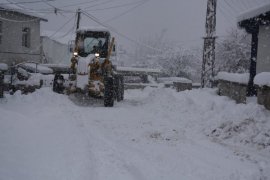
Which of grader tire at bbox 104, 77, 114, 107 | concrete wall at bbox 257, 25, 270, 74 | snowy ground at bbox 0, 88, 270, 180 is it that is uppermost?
concrete wall at bbox 257, 25, 270, 74

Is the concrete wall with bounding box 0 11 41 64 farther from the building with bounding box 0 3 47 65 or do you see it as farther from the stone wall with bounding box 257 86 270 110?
the stone wall with bounding box 257 86 270 110

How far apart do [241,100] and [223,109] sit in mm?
2332

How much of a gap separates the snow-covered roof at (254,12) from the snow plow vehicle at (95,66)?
5.55m

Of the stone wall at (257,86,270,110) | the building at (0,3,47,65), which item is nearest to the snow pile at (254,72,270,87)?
the stone wall at (257,86,270,110)

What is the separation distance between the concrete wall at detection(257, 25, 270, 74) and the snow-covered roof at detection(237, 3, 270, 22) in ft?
2.85

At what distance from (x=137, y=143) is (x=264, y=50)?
8559 millimetres

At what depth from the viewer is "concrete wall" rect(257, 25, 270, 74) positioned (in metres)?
13.8

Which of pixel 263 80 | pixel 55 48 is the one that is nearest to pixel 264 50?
pixel 263 80

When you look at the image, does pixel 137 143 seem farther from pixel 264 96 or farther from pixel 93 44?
pixel 93 44

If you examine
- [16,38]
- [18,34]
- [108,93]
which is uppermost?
[18,34]

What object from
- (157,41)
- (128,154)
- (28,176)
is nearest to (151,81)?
(128,154)

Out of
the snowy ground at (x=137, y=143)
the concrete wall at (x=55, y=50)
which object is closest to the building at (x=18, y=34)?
the snowy ground at (x=137, y=143)

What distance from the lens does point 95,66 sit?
48.5 feet

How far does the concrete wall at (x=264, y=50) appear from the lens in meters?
13.8
